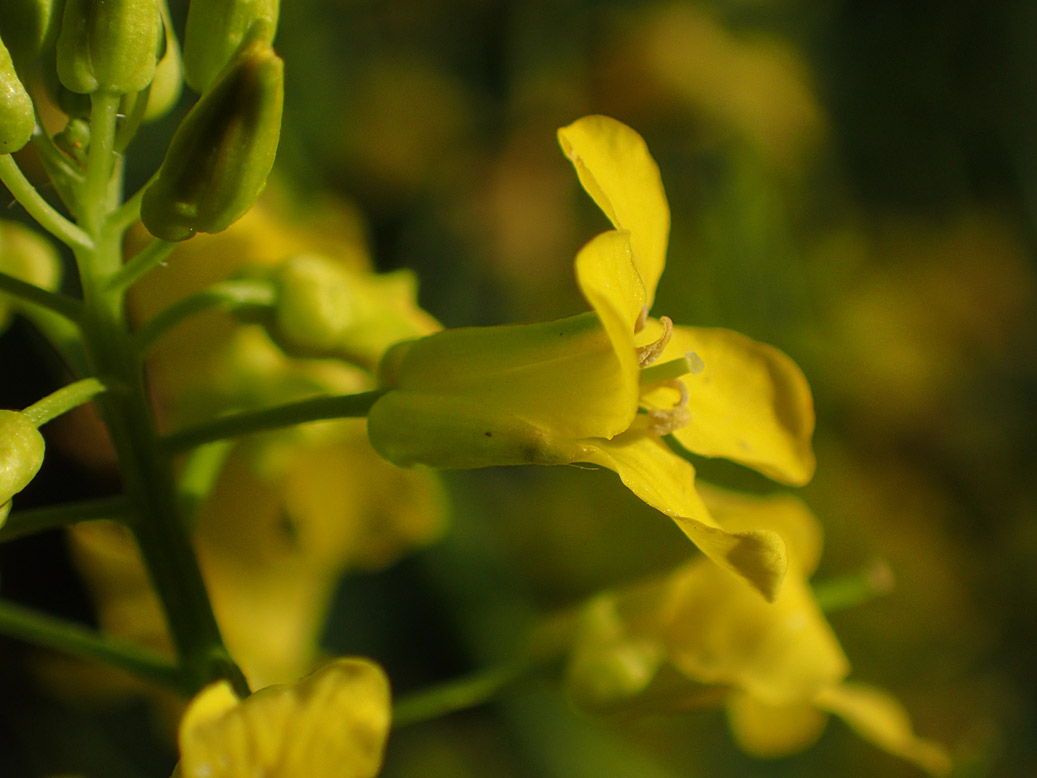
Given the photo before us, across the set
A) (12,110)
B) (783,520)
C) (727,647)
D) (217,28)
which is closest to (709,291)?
(783,520)

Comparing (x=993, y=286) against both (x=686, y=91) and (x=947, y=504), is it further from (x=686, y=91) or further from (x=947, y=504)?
(x=686, y=91)

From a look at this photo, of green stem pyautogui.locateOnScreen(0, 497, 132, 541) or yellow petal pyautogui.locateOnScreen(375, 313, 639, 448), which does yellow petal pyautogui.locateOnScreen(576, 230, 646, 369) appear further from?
green stem pyautogui.locateOnScreen(0, 497, 132, 541)

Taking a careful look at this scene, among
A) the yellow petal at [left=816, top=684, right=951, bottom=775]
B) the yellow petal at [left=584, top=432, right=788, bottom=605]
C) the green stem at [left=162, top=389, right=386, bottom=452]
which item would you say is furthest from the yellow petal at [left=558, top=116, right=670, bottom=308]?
the yellow petal at [left=816, top=684, right=951, bottom=775]

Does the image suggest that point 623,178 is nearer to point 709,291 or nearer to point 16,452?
point 16,452

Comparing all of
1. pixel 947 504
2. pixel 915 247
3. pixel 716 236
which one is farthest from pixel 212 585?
pixel 915 247

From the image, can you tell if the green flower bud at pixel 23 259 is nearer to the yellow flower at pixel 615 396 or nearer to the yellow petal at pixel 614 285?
the yellow flower at pixel 615 396

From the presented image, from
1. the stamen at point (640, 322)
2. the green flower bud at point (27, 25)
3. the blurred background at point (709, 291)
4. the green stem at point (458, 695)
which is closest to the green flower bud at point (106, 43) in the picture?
the green flower bud at point (27, 25)
